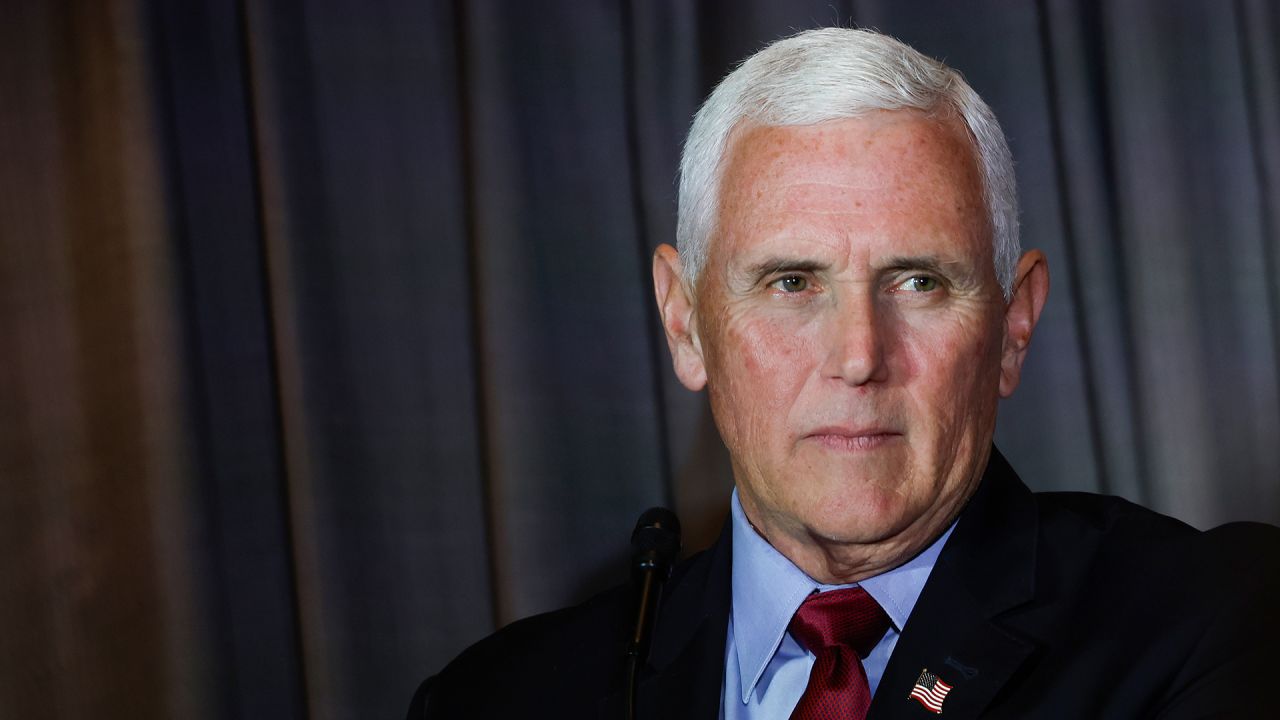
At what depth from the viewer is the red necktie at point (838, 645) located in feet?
5.29

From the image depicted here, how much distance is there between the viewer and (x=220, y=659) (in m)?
Answer: 2.37

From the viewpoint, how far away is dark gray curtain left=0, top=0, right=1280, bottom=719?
A: 238 cm

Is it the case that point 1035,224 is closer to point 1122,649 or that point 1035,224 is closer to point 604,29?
point 604,29

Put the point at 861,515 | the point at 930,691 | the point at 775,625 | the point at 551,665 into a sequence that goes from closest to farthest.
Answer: the point at 930,691, the point at 861,515, the point at 775,625, the point at 551,665

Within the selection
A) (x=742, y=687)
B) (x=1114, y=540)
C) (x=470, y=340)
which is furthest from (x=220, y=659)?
(x=1114, y=540)

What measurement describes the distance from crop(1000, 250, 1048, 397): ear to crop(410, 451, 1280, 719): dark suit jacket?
115 millimetres

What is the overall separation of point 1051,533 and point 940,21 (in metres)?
1.17

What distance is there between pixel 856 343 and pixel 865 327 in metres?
0.03

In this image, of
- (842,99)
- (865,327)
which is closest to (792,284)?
(865,327)

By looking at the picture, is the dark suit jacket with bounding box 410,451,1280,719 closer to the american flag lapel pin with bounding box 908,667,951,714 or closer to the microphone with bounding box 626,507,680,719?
the american flag lapel pin with bounding box 908,667,951,714

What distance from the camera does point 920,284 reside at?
66.6 inches

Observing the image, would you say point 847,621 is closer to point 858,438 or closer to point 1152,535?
point 858,438

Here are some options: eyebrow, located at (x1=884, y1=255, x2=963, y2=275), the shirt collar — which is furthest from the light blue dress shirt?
eyebrow, located at (x1=884, y1=255, x2=963, y2=275)

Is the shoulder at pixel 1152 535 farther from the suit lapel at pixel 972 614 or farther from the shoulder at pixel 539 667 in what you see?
the shoulder at pixel 539 667
